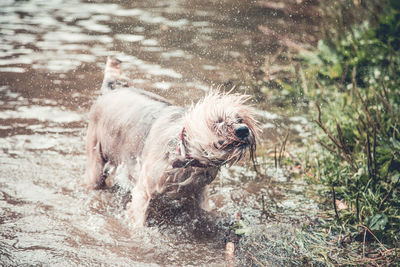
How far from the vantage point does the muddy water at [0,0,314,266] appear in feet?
11.0

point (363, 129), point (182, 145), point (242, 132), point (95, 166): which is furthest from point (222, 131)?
point (363, 129)

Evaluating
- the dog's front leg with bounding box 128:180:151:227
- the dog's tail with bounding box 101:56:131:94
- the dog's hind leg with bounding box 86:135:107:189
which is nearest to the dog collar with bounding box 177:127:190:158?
the dog's front leg with bounding box 128:180:151:227

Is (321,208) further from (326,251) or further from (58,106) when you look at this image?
(58,106)

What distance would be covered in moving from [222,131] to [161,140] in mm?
817

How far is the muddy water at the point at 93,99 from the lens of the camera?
3357 mm

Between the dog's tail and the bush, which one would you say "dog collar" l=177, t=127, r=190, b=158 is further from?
the dog's tail

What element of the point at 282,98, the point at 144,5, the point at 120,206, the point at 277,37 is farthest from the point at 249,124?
the point at 144,5

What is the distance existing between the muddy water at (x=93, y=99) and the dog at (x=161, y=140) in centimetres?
31

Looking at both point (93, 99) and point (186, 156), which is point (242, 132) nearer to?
point (186, 156)

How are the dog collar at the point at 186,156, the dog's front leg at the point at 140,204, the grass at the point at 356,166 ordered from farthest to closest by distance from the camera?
the dog's front leg at the point at 140,204
the grass at the point at 356,166
the dog collar at the point at 186,156

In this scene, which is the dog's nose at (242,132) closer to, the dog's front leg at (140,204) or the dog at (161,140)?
the dog at (161,140)

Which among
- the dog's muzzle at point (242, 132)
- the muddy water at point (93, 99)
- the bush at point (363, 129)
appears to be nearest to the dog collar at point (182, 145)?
the dog's muzzle at point (242, 132)

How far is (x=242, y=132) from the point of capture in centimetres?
265

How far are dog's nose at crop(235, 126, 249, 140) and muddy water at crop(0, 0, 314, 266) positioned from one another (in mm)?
1077
